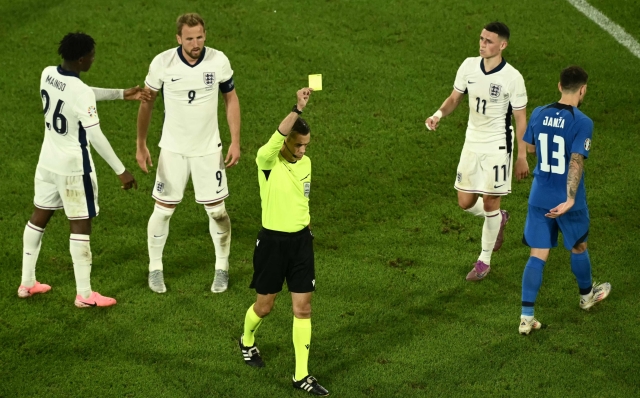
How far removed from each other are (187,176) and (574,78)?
3.47 meters

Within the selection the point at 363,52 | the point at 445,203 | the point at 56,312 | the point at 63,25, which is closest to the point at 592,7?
the point at 363,52

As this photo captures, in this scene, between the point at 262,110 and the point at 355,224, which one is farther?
the point at 262,110

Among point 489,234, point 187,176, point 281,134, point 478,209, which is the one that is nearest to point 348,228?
point 478,209

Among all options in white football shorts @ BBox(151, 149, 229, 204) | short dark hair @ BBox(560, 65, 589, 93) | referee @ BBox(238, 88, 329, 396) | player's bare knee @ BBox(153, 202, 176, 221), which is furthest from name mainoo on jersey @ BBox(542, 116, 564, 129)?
player's bare knee @ BBox(153, 202, 176, 221)

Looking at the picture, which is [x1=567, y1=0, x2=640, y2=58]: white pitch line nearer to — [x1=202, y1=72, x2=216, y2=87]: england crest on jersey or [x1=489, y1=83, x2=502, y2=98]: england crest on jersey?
[x1=489, y1=83, x2=502, y2=98]: england crest on jersey

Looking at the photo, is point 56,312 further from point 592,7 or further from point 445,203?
point 592,7

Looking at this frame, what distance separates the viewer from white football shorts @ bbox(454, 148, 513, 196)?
30.1 feet

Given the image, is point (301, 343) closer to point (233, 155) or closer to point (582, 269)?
point (233, 155)

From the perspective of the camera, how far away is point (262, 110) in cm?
1227

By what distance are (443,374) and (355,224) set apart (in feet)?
9.41

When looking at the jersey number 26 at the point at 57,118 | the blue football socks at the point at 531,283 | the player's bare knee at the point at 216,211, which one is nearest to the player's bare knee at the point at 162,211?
the player's bare knee at the point at 216,211

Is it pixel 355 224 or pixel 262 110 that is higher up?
pixel 262 110

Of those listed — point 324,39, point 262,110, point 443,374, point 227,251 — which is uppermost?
point 324,39

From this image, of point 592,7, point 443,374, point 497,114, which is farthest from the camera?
point 592,7
